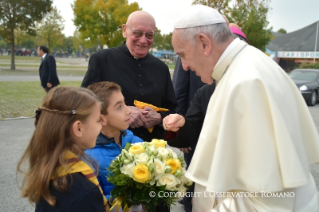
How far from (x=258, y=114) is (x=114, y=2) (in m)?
28.0

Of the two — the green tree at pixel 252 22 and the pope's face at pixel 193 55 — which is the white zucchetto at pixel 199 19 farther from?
the green tree at pixel 252 22

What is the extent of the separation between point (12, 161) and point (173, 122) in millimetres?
4268

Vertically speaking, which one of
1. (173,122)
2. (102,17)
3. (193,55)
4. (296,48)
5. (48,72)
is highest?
(102,17)

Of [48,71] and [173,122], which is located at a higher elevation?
[173,122]

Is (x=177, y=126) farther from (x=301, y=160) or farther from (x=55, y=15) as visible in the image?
(x=55, y=15)

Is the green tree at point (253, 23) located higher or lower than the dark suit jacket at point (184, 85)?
higher

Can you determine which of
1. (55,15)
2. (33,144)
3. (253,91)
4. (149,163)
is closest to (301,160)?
(253,91)

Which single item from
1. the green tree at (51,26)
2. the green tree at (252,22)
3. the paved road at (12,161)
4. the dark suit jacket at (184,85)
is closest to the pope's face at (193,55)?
the paved road at (12,161)

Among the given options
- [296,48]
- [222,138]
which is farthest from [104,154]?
[296,48]

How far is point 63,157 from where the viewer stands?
1720mm

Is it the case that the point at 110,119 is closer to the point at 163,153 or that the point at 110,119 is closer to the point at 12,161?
the point at 163,153

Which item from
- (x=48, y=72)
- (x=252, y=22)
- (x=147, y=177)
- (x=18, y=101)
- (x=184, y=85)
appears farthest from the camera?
(x=252, y=22)

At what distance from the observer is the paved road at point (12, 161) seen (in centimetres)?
394

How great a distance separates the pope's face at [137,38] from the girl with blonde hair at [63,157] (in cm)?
138
